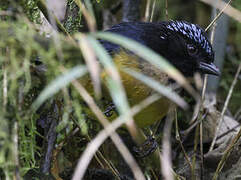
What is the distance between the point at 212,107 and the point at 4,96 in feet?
8.50

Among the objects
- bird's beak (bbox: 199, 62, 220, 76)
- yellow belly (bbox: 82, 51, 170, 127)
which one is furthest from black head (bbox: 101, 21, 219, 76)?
yellow belly (bbox: 82, 51, 170, 127)

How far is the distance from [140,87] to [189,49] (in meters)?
0.61

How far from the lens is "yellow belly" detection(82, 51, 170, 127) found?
8.61 feet

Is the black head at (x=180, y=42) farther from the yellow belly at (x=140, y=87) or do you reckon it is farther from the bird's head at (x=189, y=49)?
the yellow belly at (x=140, y=87)

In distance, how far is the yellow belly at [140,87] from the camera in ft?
8.61

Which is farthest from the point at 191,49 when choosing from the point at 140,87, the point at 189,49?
the point at 140,87

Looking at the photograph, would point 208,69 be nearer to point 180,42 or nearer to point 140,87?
point 180,42

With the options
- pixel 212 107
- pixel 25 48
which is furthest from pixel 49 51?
pixel 212 107

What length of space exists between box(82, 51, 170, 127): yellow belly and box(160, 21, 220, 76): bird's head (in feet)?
0.87

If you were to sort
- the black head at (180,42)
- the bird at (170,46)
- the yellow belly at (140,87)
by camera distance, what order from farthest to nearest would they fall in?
the black head at (180,42), the bird at (170,46), the yellow belly at (140,87)

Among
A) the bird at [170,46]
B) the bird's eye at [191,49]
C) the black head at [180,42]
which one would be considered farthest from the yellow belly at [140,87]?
the bird's eye at [191,49]

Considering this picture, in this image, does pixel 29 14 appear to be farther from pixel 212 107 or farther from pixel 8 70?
pixel 212 107

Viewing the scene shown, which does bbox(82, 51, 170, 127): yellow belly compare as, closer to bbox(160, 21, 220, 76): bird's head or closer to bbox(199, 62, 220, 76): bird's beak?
bbox(160, 21, 220, 76): bird's head

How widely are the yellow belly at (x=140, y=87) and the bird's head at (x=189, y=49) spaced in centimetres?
27
